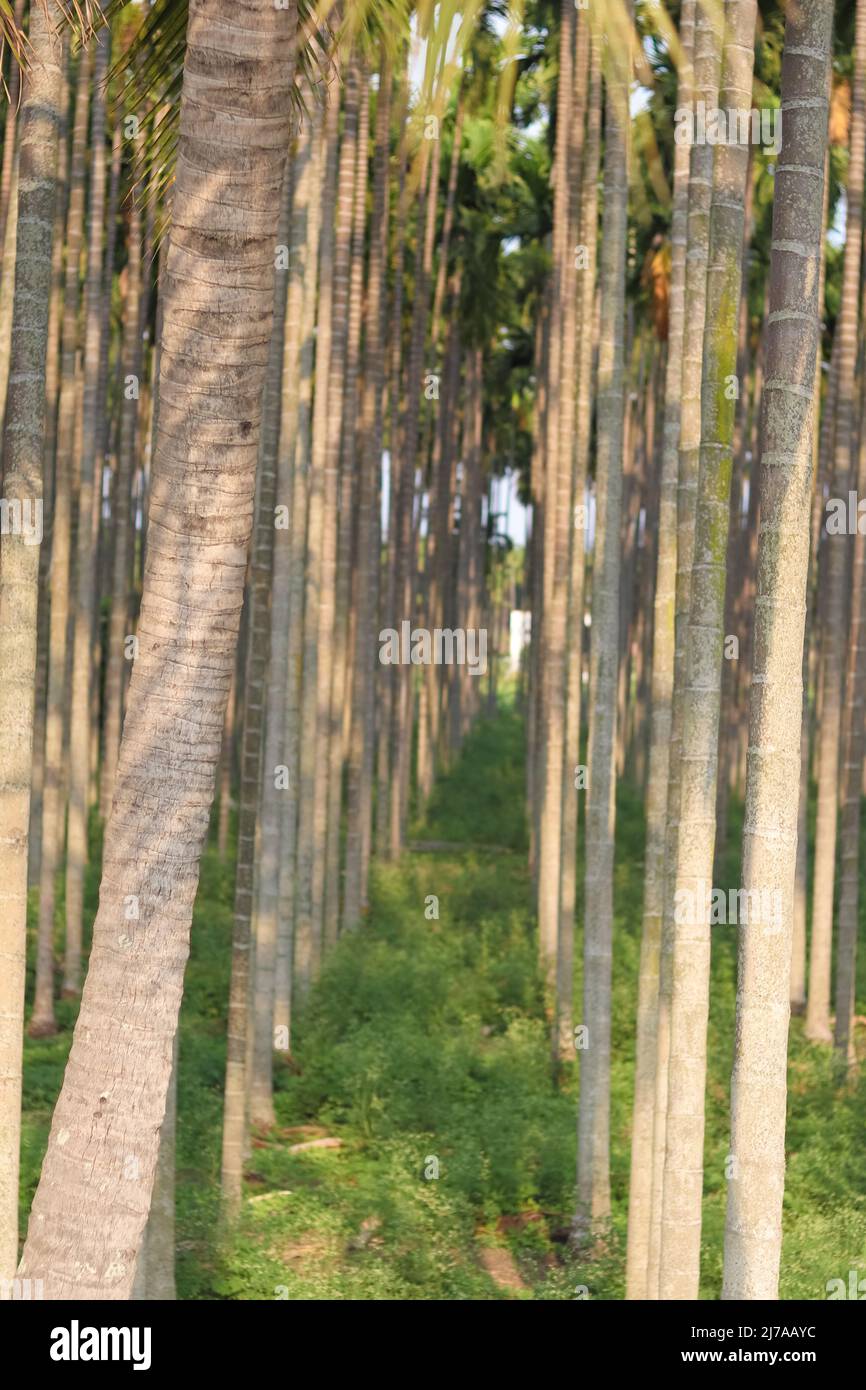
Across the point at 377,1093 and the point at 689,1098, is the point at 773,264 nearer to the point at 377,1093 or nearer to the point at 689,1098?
the point at 689,1098

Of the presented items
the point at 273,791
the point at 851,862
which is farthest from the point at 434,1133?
the point at 851,862

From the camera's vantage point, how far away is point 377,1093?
10.3 m

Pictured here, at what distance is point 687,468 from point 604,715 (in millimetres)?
2210

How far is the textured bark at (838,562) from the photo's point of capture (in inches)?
438

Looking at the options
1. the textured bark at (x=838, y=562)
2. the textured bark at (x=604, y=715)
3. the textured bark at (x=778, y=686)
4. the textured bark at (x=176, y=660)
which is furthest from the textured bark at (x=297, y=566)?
the textured bark at (x=176, y=660)

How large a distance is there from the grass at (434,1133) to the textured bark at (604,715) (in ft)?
1.60

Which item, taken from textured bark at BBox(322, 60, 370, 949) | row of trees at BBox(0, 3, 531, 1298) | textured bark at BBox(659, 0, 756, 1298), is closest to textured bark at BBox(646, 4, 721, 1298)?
row of trees at BBox(0, 3, 531, 1298)

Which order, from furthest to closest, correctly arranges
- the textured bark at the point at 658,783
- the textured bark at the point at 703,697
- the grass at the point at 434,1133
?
1. the grass at the point at 434,1133
2. the textured bark at the point at 658,783
3. the textured bark at the point at 703,697

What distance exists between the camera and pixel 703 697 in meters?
5.28

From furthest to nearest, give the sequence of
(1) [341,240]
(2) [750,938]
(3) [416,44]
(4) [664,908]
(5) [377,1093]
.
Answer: (1) [341,240], (5) [377,1093], (4) [664,908], (2) [750,938], (3) [416,44]

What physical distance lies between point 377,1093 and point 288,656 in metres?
3.26

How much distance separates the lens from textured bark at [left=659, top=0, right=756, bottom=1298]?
5.21 m

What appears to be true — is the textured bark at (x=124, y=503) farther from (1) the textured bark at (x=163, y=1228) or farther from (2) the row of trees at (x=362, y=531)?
(1) the textured bark at (x=163, y=1228)
